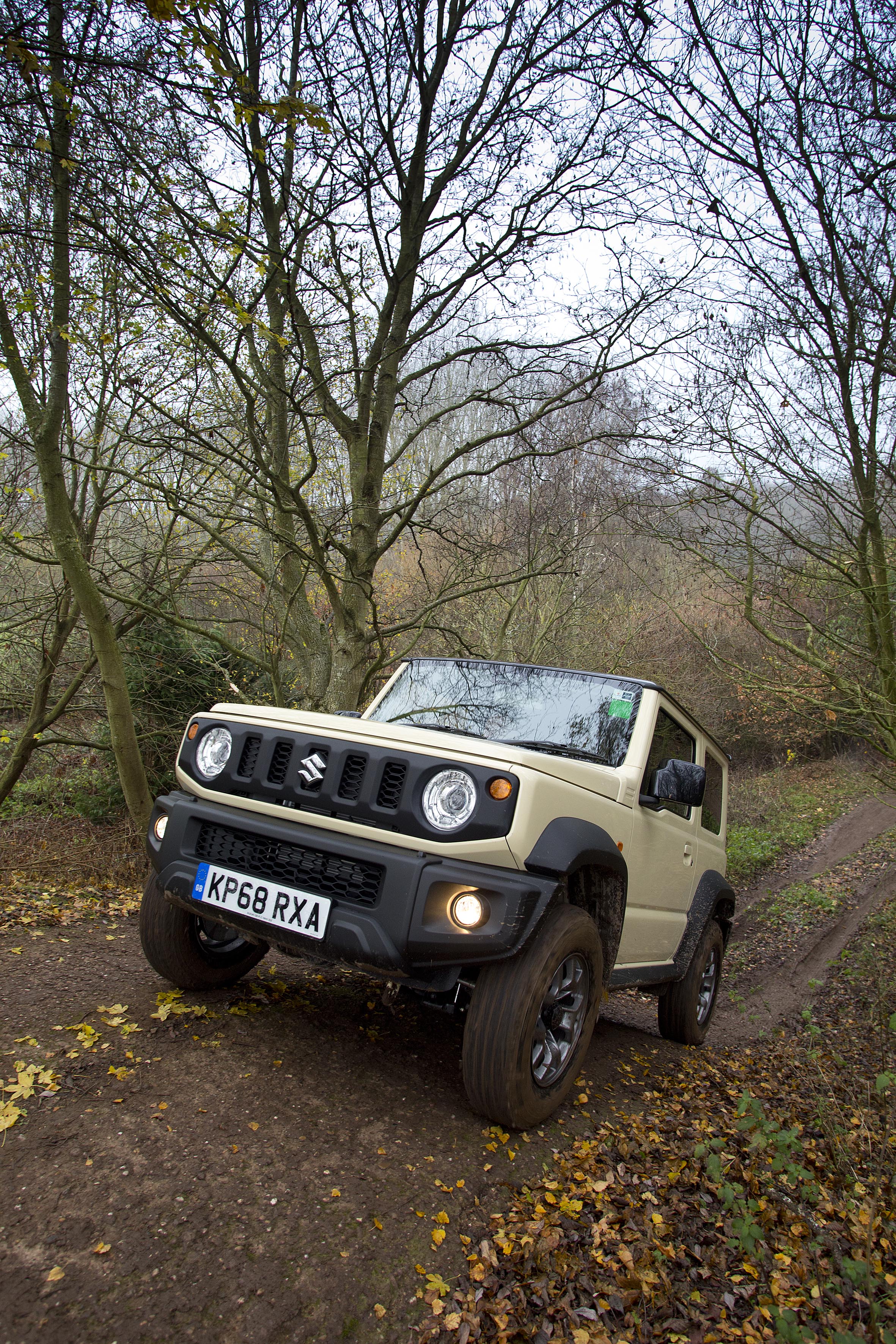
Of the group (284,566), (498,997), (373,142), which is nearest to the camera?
(498,997)

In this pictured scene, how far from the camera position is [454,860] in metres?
2.65

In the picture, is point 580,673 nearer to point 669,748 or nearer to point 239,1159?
point 669,748

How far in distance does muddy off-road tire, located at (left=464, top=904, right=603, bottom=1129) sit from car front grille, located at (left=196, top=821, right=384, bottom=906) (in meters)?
0.53

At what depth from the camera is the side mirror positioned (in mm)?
3439

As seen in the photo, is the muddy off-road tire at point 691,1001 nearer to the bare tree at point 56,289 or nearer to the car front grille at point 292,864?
the car front grille at point 292,864

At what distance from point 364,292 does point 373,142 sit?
120 centimetres

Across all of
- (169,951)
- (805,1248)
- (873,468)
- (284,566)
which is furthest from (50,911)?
(873,468)

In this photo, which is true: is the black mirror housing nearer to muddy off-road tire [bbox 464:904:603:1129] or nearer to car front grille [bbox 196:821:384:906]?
muddy off-road tire [bbox 464:904:603:1129]

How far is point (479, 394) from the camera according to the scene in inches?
300

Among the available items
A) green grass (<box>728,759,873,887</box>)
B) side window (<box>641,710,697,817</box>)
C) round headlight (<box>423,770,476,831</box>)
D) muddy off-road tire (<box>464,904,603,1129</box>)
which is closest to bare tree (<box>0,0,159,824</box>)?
round headlight (<box>423,770,476,831</box>)

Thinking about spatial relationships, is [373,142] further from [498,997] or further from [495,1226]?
[495,1226]

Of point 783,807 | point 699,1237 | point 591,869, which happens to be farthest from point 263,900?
point 783,807

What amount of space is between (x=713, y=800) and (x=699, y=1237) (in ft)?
9.89

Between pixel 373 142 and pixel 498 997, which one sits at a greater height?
pixel 373 142
